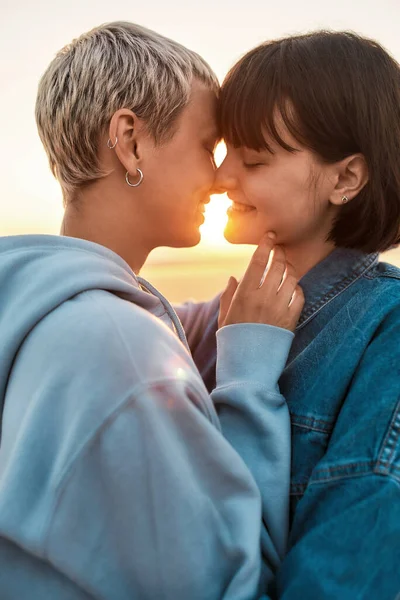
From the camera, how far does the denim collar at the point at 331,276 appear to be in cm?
158

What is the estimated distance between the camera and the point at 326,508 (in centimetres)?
119

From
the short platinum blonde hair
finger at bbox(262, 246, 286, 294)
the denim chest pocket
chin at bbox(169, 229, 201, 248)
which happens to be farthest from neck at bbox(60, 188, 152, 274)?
the denim chest pocket

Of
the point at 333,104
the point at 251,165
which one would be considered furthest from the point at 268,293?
the point at 333,104

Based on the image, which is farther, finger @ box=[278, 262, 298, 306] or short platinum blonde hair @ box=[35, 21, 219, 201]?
short platinum blonde hair @ box=[35, 21, 219, 201]

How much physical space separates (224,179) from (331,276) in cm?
38

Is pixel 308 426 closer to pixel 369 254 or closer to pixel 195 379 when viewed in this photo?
pixel 195 379

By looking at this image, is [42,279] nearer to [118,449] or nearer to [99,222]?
[118,449]

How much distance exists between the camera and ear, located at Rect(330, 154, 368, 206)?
158cm

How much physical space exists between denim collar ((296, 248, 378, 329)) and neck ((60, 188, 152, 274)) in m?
0.49

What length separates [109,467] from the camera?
99 centimetres

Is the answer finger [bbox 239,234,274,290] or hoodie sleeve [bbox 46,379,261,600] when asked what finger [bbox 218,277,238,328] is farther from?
hoodie sleeve [bbox 46,379,261,600]

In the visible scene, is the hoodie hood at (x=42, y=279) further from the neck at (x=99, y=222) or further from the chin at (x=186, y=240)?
the chin at (x=186, y=240)

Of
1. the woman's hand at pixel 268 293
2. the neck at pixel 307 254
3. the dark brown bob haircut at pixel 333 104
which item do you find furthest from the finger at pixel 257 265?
the dark brown bob haircut at pixel 333 104

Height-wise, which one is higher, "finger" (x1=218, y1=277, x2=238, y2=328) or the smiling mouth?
the smiling mouth
